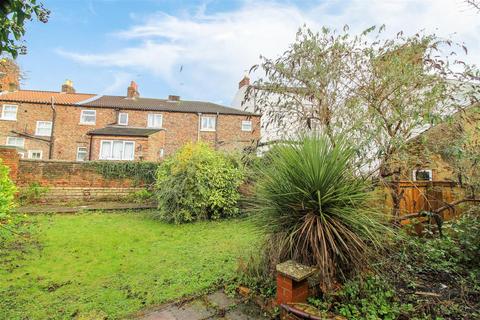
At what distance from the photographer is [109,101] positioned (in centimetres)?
2220

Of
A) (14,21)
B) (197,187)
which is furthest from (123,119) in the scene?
(14,21)

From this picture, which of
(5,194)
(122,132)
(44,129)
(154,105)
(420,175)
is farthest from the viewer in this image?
(154,105)

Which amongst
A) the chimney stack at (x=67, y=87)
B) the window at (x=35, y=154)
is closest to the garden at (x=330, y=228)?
the window at (x=35, y=154)

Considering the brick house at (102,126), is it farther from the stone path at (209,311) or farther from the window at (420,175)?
the stone path at (209,311)

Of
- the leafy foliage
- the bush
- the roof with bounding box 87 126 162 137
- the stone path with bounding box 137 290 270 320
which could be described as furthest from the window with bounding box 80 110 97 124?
the stone path with bounding box 137 290 270 320

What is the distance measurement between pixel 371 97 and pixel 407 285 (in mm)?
2979

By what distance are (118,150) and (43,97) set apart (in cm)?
964

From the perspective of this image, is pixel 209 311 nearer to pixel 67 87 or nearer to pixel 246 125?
pixel 246 125

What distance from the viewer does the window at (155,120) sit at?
71.0ft

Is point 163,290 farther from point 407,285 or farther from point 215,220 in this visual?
point 215,220

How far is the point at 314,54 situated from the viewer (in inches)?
183

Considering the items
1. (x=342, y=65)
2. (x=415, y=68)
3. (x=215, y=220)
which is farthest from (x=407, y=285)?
(x=215, y=220)

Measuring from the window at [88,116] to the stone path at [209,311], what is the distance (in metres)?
21.8

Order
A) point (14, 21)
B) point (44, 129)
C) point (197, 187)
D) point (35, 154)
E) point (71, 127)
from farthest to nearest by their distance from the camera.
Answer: point (71, 127)
point (44, 129)
point (35, 154)
point (197, 187)
point (14, 21)
